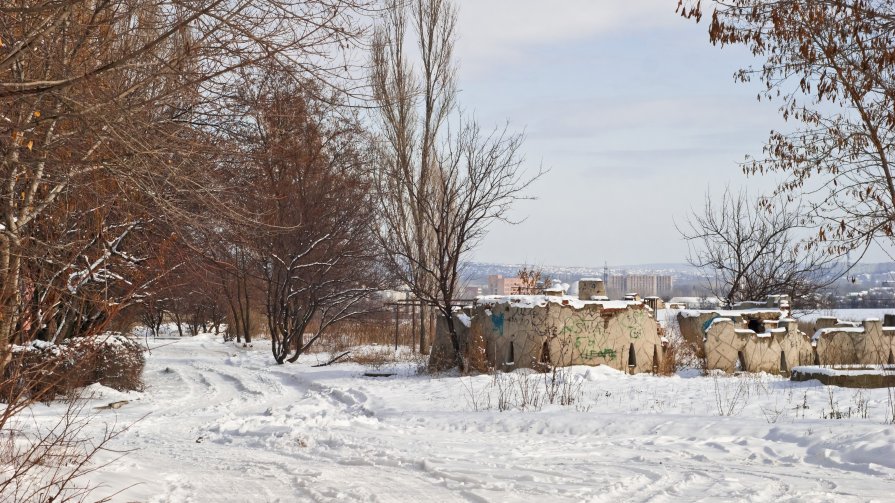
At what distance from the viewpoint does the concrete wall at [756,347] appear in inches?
727

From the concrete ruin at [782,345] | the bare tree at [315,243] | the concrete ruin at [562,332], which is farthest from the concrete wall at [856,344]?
the bare tree at [315,243]

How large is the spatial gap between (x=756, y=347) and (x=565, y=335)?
15.9 feet

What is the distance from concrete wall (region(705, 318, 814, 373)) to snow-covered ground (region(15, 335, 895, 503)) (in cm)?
260

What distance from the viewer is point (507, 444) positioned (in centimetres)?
945

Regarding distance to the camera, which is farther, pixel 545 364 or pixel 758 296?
pixel 758 296

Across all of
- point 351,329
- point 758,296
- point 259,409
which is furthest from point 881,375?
point 351,329

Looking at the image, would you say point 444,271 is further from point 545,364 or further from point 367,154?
point 367,154

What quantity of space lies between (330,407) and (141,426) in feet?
9.54

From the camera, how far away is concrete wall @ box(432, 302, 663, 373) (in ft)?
57.0

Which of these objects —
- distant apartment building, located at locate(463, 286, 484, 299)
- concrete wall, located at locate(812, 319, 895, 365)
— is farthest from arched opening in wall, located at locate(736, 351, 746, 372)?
distant apartment building, located at locate(463, 286, 484, 299)

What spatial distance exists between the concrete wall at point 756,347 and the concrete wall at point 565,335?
1352 mm

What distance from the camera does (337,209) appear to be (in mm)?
25297

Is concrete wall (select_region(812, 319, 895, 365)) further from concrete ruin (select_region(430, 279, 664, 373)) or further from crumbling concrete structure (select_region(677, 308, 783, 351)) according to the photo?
concrete ruin (select_region(430, 279, 664, 373))

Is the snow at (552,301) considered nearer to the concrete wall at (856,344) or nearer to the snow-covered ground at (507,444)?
the snow-covered ground at (507,444)
